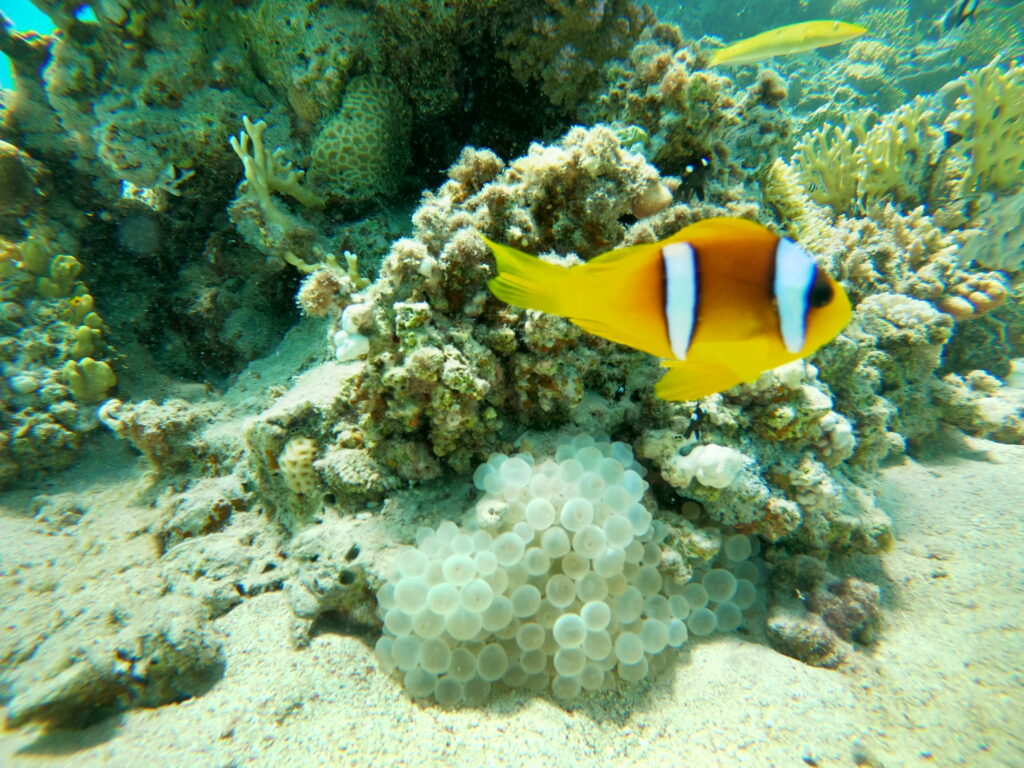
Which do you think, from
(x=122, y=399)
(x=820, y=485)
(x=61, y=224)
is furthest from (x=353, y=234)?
(x=820, y=485)

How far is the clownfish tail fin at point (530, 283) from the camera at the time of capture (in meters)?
1.30

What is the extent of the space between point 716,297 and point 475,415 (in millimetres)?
1433

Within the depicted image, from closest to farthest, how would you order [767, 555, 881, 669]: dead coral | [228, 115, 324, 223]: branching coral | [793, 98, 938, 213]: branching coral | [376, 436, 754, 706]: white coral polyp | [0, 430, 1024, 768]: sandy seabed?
[0, 430, 1024, 768]: sandy seabed
[376, 436, 754, 706]: white coral polyp
[767, 555, 881, 669]: dead coral
[228, 115, 324, 223]: branching coral
[793, 98, 938, 213]: branching coral

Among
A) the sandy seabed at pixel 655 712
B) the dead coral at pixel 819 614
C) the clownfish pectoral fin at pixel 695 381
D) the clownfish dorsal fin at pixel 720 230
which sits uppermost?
the clownfish dorsal fin at pixel 720 230

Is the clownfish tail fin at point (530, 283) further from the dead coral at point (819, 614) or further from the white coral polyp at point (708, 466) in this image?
the dead coral at point (819, 614)

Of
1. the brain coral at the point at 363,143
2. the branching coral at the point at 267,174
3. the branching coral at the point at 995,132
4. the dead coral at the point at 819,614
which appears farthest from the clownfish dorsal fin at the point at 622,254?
the branching coral at the point at 995,132

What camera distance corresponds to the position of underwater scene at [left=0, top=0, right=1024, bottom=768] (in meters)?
2.00

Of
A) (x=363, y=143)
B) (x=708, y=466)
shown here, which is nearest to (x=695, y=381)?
(x=708, y=466)

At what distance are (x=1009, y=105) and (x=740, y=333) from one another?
6.58 meters

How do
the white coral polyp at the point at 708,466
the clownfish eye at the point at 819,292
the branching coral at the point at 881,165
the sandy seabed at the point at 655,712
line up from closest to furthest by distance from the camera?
the clownfish eye at the point at 819,292
the sandy seabed at the point at 655,712
the white coral polyp at the point at 708,466
the branching coral at the point at 881,165

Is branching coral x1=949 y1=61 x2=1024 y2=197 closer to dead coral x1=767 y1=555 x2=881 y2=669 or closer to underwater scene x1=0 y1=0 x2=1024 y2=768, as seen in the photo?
underwater scene x1=0 y1=0 x2=1024 y2=768

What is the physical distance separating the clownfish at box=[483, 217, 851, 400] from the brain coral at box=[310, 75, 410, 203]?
10.1ft

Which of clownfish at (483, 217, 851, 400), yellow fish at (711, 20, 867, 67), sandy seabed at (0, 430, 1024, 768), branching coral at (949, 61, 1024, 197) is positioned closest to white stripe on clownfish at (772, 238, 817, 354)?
clownfish at (483, 217, 851, 400)

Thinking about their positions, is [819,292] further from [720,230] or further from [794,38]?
[794,38]
